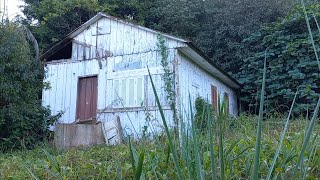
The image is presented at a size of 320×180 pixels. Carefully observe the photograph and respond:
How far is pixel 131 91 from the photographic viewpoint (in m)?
11.5

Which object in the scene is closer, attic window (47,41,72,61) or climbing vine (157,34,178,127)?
climbing vine (157,34,178,127)

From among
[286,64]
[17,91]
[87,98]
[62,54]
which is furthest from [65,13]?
[286,64]

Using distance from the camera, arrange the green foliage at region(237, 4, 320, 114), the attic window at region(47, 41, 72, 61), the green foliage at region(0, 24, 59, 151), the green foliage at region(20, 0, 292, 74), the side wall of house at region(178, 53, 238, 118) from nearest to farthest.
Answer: the green foliage at region(0, 24, 59, 151)
the side wall of house at region(178, 53, 238, 118)
the attic window at region(47, 41, 72, 61)
the green foliage at region(237, 4, 320, 114)
the green foliage at region(20, 0, 292, 74)

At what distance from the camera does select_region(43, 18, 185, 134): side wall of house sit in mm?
11273

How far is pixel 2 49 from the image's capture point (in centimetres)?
954

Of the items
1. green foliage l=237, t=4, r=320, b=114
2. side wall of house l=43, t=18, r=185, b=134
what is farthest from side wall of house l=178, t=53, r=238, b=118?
green foliage l=237, t=4, r=320, b=114

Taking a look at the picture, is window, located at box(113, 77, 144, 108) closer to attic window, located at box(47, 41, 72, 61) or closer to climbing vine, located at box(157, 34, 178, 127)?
climbing vine, located at box(157, 34, 178, 127)

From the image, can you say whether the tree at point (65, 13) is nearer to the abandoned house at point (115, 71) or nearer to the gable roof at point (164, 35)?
the gable roof at point (164, 35)

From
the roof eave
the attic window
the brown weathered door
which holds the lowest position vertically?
the brown weathered door

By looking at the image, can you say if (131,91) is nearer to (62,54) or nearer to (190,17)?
(62,54)

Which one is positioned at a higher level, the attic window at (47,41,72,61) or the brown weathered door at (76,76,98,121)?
the attic window at (47,41,72,61)

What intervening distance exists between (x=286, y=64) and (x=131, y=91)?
7610 mm

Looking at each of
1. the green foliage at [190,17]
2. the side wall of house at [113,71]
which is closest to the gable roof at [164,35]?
the side wall of house at [113,71]

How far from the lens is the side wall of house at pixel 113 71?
11.3 meters
